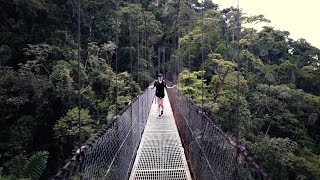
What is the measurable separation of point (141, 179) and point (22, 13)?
9.82 metres

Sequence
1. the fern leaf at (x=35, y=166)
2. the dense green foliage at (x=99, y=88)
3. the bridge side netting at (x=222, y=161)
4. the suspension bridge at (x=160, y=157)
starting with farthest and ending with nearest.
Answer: the dense green foliage at (x=99, y=88) < the fern leaf at (x=35, y=166) < the suspension bridge at (x=160, y=157) < the bridge side netting at (x=222, y=161)

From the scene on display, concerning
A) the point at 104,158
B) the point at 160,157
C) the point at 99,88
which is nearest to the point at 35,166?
the point at 160,157

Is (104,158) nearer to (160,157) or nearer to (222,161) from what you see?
(222,161)

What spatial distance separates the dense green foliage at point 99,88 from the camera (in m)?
9.20

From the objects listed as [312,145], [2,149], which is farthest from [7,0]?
[312,145]

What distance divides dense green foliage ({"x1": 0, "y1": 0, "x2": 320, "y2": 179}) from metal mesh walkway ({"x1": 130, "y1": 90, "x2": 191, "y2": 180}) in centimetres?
234

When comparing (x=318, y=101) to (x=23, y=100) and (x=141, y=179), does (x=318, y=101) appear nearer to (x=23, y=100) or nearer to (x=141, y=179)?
(x=23, y=100)

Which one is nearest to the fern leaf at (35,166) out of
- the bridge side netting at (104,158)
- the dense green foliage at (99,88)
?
the dense green foliage at (99,88)

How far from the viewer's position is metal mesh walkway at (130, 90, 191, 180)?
113 inches

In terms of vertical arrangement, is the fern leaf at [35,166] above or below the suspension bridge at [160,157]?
below

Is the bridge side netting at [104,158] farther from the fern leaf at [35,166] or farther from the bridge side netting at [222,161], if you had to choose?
the fern leaf at [35,166]

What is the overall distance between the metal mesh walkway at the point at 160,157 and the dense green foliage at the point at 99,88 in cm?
234

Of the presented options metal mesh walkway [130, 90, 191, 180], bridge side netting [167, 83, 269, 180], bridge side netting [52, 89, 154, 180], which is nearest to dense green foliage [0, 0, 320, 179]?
metal mesh walkway [130, 90, 191, 180]

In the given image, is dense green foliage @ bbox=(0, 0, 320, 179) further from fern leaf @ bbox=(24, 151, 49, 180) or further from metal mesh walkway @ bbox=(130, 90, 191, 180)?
metal mesh walkway @ bbox=(130, 90, 191, 180)
